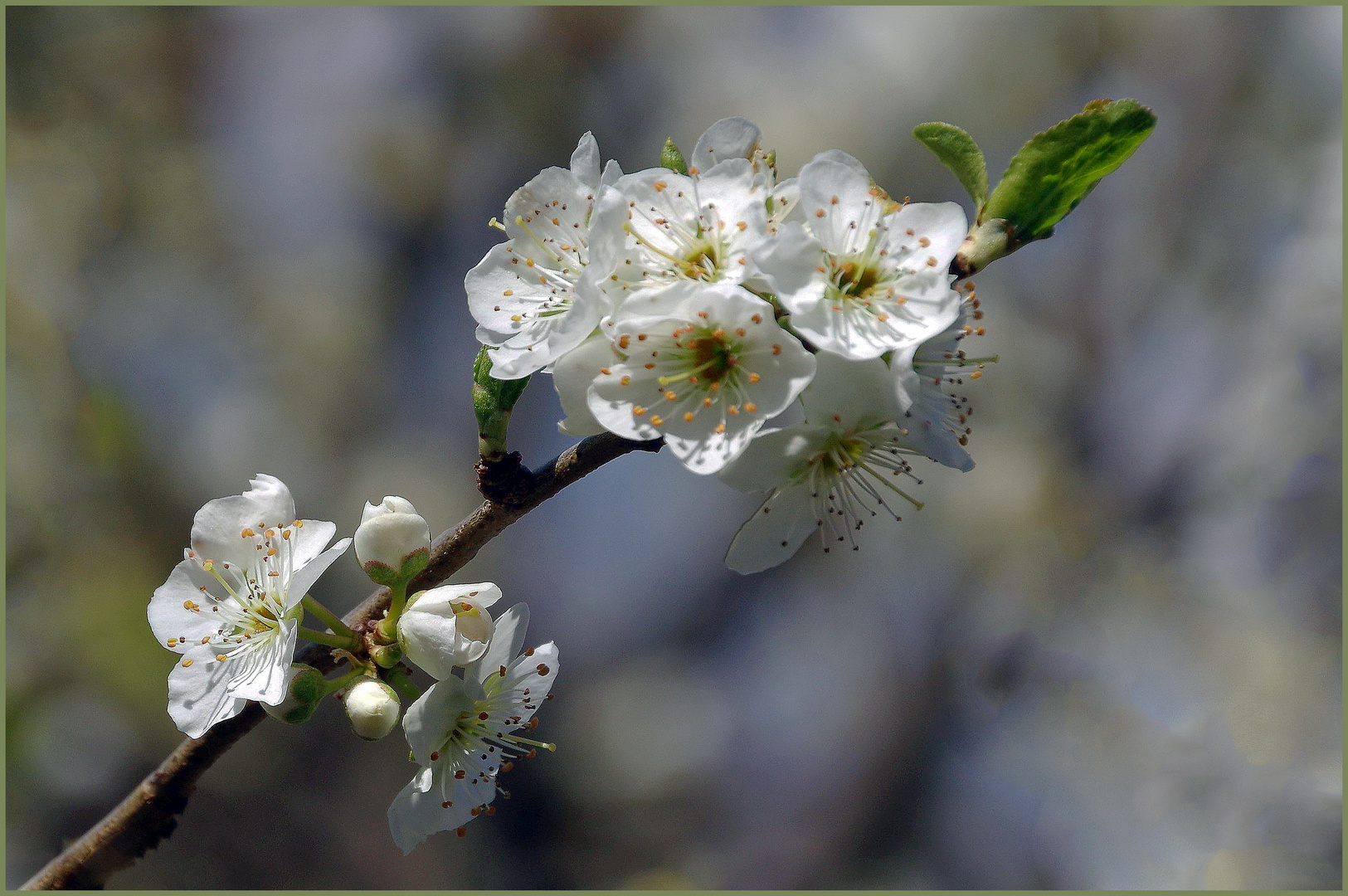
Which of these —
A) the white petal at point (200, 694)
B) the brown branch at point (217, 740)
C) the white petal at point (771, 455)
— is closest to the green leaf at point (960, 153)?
the white petal at point (771, 455)

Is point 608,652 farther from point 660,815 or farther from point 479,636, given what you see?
point 479,636

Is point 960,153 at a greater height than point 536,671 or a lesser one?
greater

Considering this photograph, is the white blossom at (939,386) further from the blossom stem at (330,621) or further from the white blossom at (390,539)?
the blossom stem at (330,621)

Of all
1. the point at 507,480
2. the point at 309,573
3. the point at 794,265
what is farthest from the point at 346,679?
the point at 794,265

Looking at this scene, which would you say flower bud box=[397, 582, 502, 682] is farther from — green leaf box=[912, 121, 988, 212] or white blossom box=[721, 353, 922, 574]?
green leaf box=[912, 121, 988, 212]

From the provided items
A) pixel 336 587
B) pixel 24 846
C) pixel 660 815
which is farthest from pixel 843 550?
pixel 24 846

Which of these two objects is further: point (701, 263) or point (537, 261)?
point (537, 261)

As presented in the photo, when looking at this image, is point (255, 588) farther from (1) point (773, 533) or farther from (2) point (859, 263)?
(2) point (859, 263)
